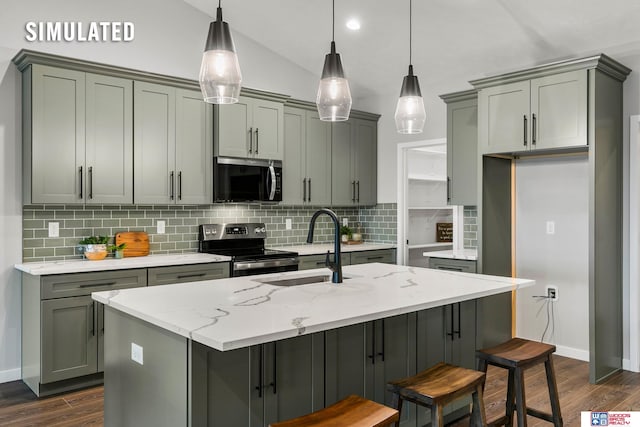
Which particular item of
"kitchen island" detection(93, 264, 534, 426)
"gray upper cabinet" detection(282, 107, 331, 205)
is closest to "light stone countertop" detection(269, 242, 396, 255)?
"gray upper cabinet" detection(282, 107, 331, 205)

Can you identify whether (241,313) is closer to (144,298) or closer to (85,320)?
(144,298)

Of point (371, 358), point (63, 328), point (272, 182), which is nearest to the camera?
point (371, 358)

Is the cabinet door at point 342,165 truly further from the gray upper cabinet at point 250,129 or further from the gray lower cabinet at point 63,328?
the gray lower cabinet at point 63,328

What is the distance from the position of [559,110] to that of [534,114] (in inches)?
7.6

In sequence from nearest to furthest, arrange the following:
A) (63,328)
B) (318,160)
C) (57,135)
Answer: (63,328)
(57,135)
(318,160)

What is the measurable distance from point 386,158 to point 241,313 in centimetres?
431

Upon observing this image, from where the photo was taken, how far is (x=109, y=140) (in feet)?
13.3

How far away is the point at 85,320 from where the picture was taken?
3.69 metres

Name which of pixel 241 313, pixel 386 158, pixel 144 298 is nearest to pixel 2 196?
pixel 144 298

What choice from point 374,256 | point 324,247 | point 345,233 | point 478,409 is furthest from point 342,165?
point 478,409

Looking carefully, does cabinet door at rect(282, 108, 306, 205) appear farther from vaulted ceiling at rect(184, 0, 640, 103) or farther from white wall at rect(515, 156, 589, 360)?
white wall at rect(515, 156, 589, 360)

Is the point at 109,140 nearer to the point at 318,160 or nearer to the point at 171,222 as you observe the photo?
the point at 171,222

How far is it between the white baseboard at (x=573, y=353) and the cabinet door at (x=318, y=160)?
106 inches

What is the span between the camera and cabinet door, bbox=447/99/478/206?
4809 millimetres
